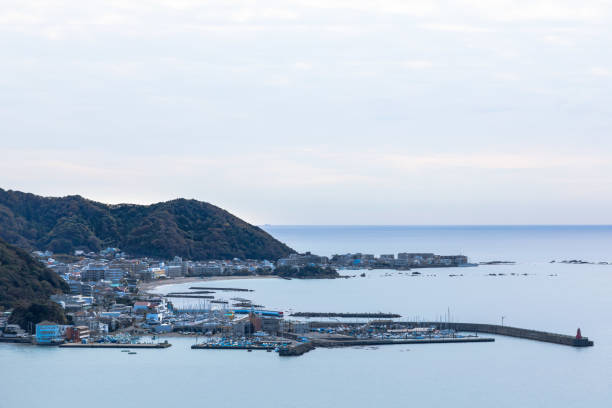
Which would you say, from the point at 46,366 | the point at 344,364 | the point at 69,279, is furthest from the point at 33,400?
the point at 69,279

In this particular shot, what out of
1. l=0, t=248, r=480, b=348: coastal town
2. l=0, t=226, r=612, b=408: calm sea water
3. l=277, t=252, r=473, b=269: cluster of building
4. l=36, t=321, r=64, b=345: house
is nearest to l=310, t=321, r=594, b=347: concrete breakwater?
l=0, t=226, r=612, b=408: calm sea water

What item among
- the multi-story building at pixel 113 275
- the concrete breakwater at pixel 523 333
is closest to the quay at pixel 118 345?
the concrete breakwater at pixel 523 333

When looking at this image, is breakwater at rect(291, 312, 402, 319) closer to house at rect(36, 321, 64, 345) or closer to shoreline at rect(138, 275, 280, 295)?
house at rect(36, 321, 64, 345)

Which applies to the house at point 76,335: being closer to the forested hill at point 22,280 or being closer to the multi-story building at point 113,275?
the forested hill at point 22,280

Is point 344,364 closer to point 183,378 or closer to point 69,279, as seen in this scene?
point 183,378

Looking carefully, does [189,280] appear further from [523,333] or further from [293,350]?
[293,350]
